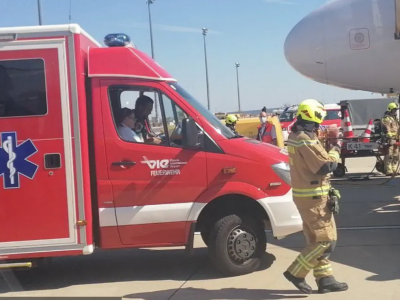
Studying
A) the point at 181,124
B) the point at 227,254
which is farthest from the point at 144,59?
the point at 227,254

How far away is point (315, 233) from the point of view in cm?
489

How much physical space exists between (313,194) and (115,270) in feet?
9.03

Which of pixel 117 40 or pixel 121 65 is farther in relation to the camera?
pixel 117 40

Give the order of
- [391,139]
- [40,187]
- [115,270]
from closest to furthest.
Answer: [40,187] < [115,270] < [391,139]

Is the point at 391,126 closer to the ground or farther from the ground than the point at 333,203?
farther from the ground

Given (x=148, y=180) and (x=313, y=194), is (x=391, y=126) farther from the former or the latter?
(x=148, y=180)

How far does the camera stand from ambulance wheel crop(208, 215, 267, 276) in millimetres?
5698

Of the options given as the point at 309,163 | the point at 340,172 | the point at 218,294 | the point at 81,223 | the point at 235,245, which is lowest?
the point at 218,294

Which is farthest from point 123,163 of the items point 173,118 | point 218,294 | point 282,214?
point 282,214

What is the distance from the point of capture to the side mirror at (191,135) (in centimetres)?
549

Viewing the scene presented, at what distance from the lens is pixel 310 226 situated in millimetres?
4922

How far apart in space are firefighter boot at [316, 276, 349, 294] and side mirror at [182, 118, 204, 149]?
Answer: 183 centimetres

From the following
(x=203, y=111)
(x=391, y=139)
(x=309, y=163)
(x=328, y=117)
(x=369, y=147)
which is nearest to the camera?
(x=309, y=163)

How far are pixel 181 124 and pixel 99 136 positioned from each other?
2.83 feet
